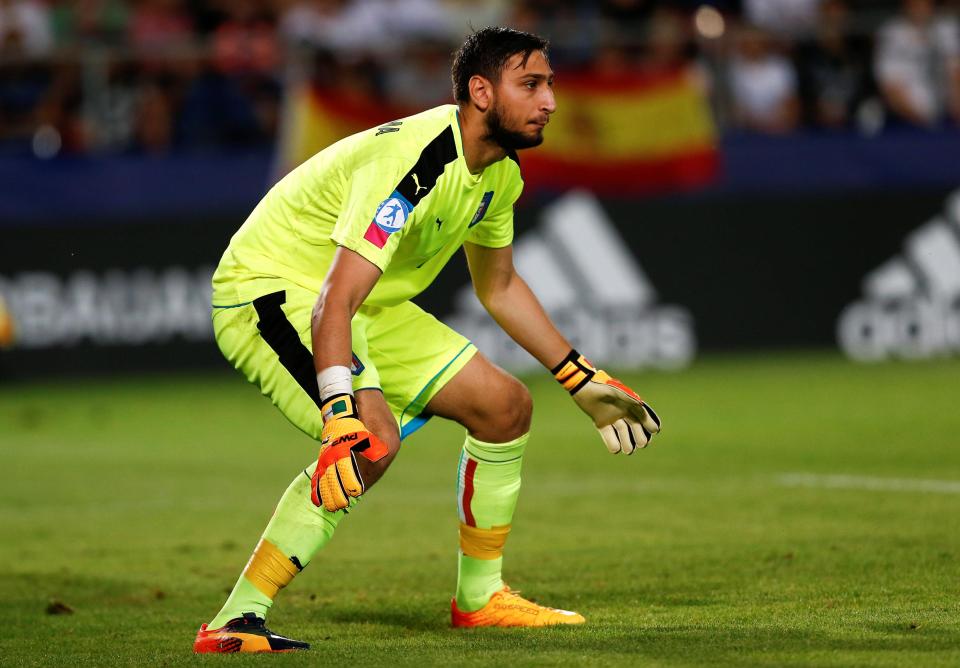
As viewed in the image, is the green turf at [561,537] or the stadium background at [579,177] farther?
the stadium background at [579,177]

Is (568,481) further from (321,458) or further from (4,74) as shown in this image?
(4,74)

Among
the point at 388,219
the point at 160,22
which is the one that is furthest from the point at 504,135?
the point at 160,22

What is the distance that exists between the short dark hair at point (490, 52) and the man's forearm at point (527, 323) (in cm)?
91

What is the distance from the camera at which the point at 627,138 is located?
16.2 meters

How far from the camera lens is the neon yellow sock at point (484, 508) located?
19.1 feet

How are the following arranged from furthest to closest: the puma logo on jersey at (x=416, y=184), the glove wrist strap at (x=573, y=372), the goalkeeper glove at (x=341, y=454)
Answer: the glove wrist strap at (x=573, y=372) → the puma logo on jersey at (x=416, y=184) → the goalkeeper glove at (x=341, y=454)

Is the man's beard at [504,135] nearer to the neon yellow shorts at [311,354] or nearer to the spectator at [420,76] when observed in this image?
the neon yellow shorts at [311,354]

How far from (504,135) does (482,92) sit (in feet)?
0.53

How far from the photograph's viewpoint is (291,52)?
15.8 meters

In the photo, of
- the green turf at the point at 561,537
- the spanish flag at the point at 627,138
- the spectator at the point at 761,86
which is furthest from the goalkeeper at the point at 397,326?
the spectator at the point at 761,86

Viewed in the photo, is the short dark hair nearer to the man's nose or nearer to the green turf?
the man's nose

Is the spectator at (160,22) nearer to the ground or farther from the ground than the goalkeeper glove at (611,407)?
farther from the ground

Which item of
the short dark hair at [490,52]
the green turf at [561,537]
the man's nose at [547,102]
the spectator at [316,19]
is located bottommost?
the green turf at [561,537]

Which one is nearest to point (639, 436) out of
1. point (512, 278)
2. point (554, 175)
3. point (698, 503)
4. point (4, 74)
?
point (512, 278)
